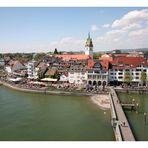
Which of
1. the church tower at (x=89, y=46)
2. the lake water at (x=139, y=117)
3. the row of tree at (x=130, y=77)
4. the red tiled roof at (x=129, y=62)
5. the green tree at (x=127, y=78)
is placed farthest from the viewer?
the church tower at (x=89, y=46)

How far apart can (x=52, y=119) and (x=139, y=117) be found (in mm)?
9872

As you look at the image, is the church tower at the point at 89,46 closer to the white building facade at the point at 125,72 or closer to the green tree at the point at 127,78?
the white building facade at the point at 125,72

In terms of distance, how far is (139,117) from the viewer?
31391 millimetres

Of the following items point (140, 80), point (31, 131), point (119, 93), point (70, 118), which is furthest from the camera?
point (140, 80)

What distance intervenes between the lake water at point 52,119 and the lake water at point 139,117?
242cm

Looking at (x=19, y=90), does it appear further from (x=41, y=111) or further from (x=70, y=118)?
(x=70, y=118)

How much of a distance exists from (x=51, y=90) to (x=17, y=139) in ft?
78.6

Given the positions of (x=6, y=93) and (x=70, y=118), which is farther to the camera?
(x=6, y=93)

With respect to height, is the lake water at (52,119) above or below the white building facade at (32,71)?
below

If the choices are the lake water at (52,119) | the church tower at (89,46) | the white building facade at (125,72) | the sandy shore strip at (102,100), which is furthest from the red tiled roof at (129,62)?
the church tower at (89,46)

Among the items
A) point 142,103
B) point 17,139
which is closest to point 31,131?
point 17,139

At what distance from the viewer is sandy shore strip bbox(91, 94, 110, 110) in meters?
35.9

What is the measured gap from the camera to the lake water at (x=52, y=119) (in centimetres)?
2528

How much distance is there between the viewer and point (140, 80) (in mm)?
50438
